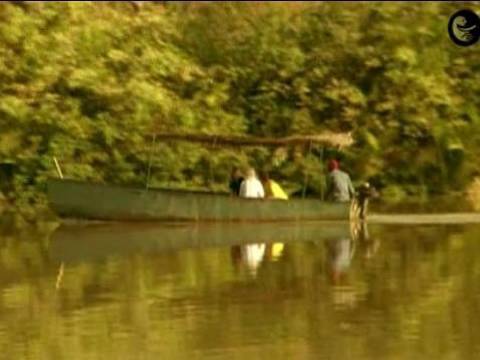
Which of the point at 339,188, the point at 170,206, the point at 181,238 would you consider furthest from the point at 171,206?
the point at 339,188

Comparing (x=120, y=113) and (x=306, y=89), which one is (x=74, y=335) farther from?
(x=306, y=89)

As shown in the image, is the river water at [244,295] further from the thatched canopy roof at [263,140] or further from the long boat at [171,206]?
the thatched canopy roof at [263,140]

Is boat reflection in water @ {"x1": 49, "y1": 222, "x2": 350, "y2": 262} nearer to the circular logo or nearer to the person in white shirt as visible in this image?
Result: the person in white shirt

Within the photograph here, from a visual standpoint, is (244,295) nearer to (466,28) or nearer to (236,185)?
(236,185)

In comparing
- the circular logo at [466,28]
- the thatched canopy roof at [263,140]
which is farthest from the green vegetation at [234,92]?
the thatched canopy roof at [263,140]

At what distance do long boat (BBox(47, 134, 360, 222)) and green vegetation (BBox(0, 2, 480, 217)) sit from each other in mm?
3740

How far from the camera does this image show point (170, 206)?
2756 cm

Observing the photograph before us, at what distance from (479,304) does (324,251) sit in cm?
665

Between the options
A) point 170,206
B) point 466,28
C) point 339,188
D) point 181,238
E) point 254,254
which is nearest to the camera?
point 254,254

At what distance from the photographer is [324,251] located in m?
22.2

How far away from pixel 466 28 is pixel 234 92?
6.22m

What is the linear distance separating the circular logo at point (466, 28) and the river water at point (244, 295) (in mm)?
8195

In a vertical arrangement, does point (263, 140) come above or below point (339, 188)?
above

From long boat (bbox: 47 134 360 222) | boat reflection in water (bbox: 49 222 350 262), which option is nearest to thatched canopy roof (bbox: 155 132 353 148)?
long boat (bbox: 47 134 360 222)
